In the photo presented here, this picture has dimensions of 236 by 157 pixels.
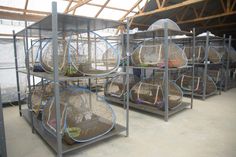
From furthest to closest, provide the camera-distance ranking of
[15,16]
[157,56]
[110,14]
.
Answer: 1. [110,14]
2. [15,16]
3. [157,56]

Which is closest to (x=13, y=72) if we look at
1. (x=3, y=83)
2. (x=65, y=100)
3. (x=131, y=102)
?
(x=3, y=83)

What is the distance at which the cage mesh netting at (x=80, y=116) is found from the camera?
2.33 meters

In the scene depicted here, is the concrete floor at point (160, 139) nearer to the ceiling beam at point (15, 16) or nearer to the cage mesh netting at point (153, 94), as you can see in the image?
the cage mesh netting at point (153, 94)

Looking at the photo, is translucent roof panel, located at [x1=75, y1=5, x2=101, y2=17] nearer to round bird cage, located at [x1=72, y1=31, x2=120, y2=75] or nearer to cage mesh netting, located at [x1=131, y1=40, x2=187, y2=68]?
round bird cage, located at [x1=72, y1=31, x2=120, y2=75]

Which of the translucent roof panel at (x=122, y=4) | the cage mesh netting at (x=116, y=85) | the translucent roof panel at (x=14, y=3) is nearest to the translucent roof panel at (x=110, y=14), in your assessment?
the translucent roof panel at (x=122, y=4)

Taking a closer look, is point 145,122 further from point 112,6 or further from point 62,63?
point 112,6

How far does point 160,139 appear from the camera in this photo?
2562 millimetres

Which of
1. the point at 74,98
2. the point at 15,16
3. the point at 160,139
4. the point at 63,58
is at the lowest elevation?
the point at 160,139

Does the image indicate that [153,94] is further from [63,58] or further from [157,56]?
[63,58]

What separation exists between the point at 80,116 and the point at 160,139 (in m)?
1.16

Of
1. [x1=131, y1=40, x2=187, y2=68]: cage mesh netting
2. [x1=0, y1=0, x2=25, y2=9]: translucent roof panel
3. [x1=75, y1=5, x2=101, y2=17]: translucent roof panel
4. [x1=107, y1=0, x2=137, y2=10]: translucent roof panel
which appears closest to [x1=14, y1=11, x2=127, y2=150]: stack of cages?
[x1=131, y1=40, x2=187, y2=68]: cage mesh netting

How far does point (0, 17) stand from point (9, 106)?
2.50 metres

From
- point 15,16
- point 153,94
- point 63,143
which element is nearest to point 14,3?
point 15,16

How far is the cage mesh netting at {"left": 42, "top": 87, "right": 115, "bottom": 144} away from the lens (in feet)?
7.66
